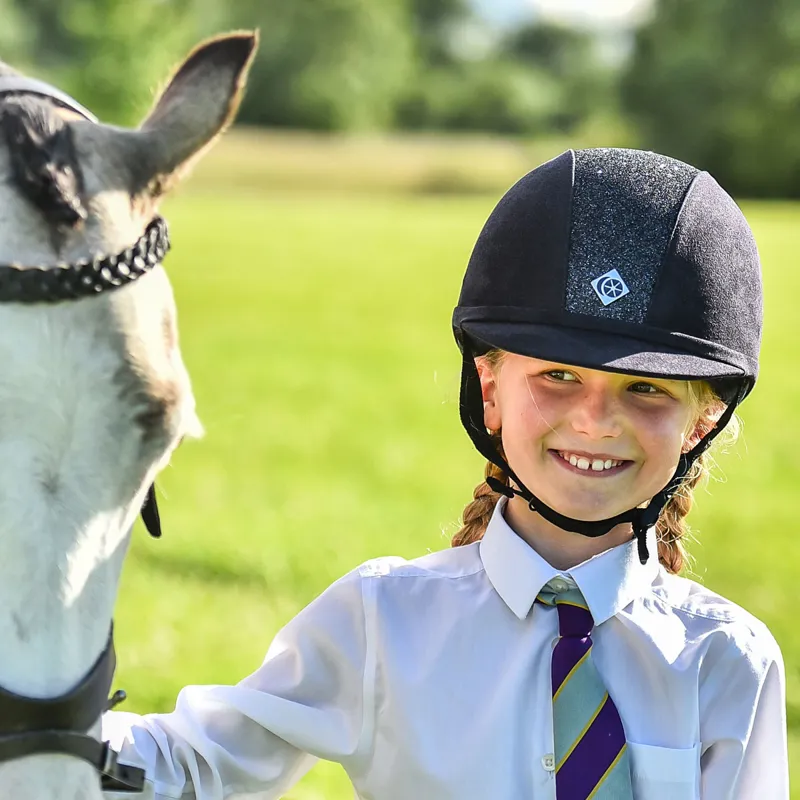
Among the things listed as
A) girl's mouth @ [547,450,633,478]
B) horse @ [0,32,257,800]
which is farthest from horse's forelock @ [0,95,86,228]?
girl's mouth @ [547,450,633,478]

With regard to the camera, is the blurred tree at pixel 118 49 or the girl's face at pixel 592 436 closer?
the girl's face at pixel 592 436

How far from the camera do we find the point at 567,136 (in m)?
58.8

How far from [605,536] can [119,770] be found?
3.26 ft

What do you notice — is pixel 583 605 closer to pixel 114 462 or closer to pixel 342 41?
pixel 114 462

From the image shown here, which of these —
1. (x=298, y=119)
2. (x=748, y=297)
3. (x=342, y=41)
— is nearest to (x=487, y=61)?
(x=342, y=41)

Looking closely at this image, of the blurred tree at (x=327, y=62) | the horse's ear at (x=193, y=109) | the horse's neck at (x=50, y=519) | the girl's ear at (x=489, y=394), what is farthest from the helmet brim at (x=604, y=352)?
the blurred tree at (x=327, y=62)

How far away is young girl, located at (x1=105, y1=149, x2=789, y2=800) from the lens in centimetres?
A: 187

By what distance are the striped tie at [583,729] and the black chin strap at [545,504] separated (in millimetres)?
173

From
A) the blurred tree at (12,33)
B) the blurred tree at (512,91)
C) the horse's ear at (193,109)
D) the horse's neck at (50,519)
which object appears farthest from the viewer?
the blurred tree at (512,91)

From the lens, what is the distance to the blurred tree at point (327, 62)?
172ft

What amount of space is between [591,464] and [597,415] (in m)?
0.09

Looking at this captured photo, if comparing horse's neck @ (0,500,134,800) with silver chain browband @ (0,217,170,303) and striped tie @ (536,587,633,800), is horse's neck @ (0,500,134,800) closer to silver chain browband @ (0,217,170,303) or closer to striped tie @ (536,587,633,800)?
silver chain browband @ (0,217,170,303)

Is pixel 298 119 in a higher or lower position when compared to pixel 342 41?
lower

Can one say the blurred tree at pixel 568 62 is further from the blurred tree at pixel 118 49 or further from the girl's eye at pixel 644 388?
the girl's eye at pixel 644 388
